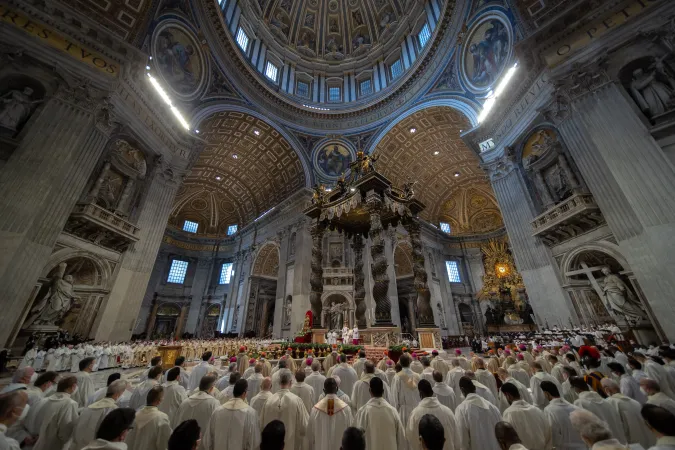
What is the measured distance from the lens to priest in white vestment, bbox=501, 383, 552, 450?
2.44 m

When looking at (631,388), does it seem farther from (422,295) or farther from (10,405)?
(10,405)

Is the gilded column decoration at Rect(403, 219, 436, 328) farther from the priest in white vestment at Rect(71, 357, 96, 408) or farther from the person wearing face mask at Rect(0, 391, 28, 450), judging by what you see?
the person wearing face mask at Rect(0, 391, 28, 450)

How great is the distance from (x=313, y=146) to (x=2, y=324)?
17.8 metres

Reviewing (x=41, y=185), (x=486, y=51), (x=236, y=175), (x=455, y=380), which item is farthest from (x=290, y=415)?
(x=236, y=175)

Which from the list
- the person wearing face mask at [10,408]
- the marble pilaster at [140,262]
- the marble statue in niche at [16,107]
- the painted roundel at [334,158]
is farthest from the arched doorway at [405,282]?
the marble statue in niche at [16,107]

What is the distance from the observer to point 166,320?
22.7m

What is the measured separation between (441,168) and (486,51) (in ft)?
29.3

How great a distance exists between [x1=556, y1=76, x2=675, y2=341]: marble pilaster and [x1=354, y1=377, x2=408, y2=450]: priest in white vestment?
853 cm

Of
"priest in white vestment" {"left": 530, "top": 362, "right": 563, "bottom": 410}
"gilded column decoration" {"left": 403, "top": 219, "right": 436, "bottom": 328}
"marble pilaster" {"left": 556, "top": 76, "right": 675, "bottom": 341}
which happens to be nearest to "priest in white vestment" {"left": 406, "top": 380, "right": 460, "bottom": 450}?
"priest in white vestment" {"left": 530, "top": 362, "right": 563, "bottom": 410}

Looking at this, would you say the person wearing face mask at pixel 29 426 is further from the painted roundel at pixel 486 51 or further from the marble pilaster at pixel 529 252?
the painted roundel at pixel 486 51

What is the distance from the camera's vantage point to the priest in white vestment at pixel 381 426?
2.43 m

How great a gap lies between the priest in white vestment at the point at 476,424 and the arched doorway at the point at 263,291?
Result: 19.6 meters

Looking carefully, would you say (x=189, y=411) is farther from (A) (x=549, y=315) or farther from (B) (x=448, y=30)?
(B) (x=448, y=30)

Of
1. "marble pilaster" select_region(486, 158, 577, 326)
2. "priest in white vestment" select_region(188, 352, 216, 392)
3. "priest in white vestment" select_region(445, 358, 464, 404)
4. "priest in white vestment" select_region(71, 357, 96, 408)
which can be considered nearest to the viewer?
"priest in white vestment" select_region(71, 357, 96, 408)
